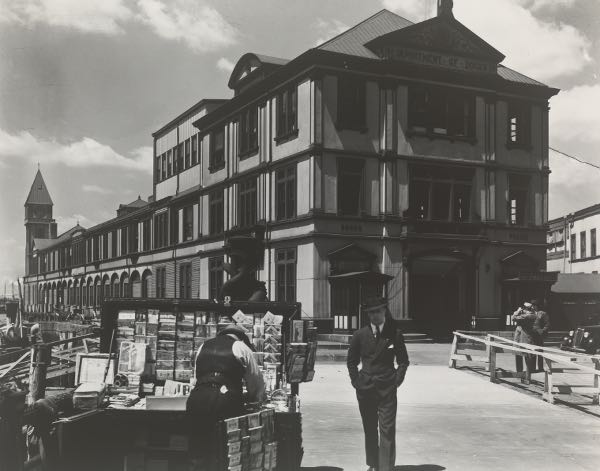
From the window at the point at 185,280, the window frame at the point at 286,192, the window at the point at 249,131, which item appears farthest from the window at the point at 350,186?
the window at the point at 185,280

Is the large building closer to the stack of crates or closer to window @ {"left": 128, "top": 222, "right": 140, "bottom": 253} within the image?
window @ {"left": 128, "top": 222, "right": 140, "bottom": 253}

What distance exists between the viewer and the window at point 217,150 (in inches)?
1579

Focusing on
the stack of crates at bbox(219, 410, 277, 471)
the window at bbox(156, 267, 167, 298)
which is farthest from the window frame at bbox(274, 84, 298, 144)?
the stack of crates at bbox(219, 410, 277, 471)

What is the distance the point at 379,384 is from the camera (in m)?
7.82

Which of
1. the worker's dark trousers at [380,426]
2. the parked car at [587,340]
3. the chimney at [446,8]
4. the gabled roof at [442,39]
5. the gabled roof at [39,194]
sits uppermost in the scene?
the gabled roof at [39,194]

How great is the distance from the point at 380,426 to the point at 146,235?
161 feet

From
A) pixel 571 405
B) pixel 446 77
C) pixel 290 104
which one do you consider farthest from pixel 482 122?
pixel 571 405

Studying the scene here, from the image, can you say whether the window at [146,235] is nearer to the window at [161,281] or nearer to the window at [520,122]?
the window at [161,281]

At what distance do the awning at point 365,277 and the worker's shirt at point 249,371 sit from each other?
75.9 feet

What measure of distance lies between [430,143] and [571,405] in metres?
20.3

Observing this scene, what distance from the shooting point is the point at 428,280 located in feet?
109

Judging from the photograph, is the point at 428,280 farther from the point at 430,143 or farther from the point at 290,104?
the point at 290,104

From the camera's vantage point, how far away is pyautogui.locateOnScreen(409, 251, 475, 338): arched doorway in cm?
3288

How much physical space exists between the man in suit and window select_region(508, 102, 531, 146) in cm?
2847
